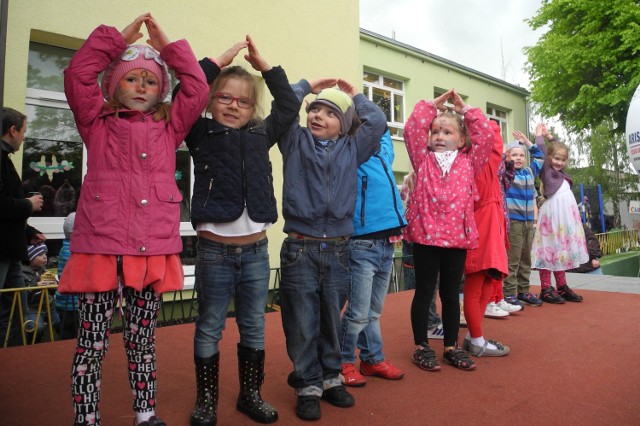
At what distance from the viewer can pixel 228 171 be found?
218 cm

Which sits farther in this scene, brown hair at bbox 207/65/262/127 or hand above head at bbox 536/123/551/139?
hand above head at bbox 536/123/551/139

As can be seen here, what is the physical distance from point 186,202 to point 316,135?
424 cm

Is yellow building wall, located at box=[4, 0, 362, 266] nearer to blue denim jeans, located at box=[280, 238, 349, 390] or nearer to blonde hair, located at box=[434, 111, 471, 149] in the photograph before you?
blonde hair, located at box=[434, 111, 471, 149]

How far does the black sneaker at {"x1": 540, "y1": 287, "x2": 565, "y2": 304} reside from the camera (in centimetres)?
538

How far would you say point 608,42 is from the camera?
14656mm

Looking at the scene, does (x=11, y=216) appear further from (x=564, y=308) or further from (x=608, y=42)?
(x=608, y=42)

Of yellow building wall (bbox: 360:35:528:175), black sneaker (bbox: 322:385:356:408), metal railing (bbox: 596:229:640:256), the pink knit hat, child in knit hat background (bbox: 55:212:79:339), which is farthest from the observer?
metal railing (bbox: 596:229:640:256)

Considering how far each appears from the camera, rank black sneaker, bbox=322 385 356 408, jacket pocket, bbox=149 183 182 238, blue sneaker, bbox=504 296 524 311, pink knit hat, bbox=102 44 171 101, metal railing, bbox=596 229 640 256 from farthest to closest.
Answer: metal railing, bbox=596 229 640 256
blue sneaker, bbox=504 296 524 311
black sneaker, bbox=322 385 356 408
pink knit hat, bbox=102 44 171 101
jacket pocket, bbox=149 183 182 238

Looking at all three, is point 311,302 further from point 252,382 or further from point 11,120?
point 11,120

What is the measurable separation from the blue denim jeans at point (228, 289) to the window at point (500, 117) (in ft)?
46.3

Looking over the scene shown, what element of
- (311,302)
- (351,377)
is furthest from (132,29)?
(351,377)

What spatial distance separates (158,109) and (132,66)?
0.21 metres

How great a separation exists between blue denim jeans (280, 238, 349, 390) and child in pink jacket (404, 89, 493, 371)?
81 cm

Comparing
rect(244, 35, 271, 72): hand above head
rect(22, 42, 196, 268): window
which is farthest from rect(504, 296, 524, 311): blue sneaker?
rect(22, 42, 196, 268): window
